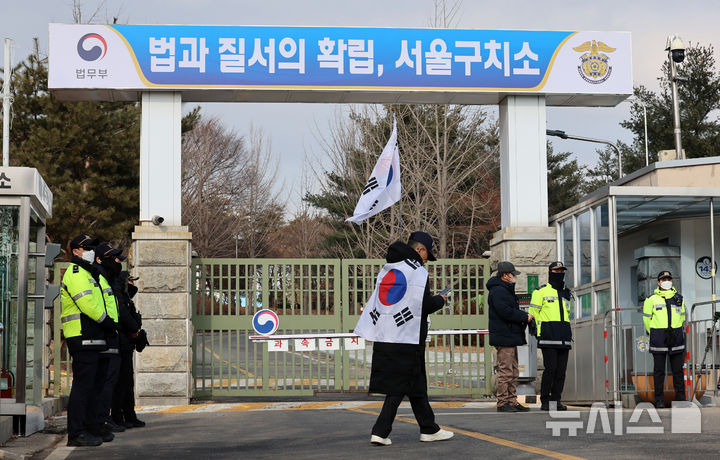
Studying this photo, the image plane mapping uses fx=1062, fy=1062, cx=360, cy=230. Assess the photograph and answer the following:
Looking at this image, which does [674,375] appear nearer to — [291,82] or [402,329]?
[402,329]

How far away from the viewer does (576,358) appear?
16281 mm

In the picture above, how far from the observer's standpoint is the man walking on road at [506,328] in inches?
525

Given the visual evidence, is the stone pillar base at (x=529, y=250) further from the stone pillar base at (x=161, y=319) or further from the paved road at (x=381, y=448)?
the stone pillar base at (x=161, y=319)

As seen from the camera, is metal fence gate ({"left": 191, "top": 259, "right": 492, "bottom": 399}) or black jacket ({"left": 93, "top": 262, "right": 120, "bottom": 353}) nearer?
black jacket ({"left": 93, "top": 262, "right": 120, "bottom": 353})

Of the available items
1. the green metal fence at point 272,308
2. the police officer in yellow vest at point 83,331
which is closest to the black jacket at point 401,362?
the police officer in yellow vest at point 83,331

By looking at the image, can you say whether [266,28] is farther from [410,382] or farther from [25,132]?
[25,132]

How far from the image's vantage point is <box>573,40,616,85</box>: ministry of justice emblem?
1642 cm

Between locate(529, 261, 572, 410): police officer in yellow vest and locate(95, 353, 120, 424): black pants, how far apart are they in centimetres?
572

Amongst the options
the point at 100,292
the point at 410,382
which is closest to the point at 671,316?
the point at 410,382

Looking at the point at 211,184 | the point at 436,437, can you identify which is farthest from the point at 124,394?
the point at 211,184

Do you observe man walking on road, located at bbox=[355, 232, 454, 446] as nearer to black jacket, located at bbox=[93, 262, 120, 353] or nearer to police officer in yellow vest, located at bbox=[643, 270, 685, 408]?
black jacket, located at bbox=[93, 262, 120, 353]

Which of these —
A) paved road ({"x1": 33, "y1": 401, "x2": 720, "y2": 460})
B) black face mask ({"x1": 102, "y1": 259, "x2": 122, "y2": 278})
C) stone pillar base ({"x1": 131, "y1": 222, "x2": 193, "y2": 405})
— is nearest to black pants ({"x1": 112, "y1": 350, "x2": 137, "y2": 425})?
paved road ({"x1": 33, "y1": 401, "x2": 720, "y2": 460})

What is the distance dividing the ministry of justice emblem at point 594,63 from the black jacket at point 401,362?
7873 millimetres

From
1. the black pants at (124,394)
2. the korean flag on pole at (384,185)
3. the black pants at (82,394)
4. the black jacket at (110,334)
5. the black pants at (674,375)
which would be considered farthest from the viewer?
the korean flag on pole at (384,185)
